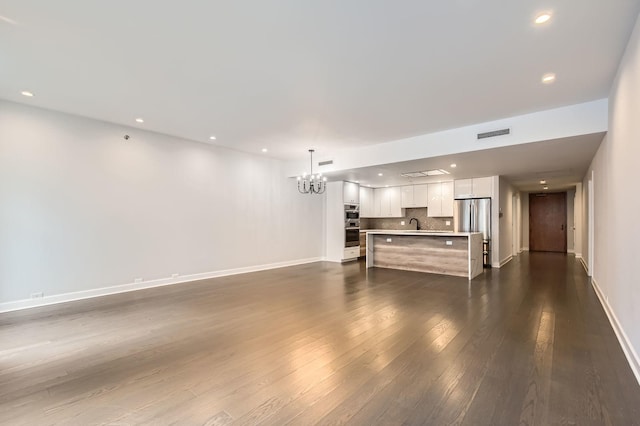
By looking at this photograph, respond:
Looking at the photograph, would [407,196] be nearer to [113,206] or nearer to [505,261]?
→ [505,261]

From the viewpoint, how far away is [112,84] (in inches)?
143

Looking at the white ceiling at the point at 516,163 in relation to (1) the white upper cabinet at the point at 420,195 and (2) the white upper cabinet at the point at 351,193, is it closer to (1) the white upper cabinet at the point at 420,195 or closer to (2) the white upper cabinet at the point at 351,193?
(2) the white upper cabinet at the point at 351,193

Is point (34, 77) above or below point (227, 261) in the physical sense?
above

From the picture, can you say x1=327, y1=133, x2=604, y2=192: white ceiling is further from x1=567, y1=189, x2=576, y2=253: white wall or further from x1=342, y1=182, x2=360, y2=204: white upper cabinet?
x1=567, y1=189, x2=576, y2=253: white wall

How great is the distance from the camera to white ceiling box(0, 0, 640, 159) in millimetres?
2350

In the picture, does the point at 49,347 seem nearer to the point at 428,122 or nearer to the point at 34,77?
the point at 34,77

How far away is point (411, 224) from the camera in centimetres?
1009

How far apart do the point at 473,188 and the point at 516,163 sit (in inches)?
85.3

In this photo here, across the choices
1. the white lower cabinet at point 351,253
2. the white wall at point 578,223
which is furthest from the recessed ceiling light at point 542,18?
the white wall at point 578,223

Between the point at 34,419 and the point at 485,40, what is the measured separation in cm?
448

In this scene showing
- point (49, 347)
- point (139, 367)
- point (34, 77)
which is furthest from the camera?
point (34, 77)

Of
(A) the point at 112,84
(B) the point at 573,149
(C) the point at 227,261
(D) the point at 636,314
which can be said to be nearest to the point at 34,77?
(A) the point at 112,84

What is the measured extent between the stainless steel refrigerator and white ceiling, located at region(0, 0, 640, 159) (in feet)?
13.4

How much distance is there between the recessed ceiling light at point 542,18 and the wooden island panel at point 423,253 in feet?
15.4
